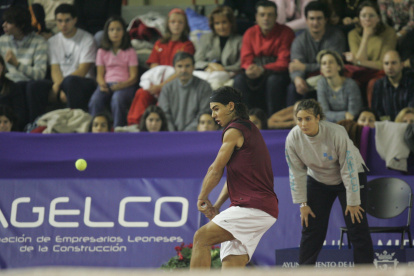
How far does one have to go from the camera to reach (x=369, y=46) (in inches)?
344

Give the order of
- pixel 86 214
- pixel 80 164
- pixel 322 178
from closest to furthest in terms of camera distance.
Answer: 1. pixel 322 178
2. pixel 86 214
3. pixel 80 164

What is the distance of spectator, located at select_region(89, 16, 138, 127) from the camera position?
880 cm

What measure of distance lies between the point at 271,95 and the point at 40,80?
3.12 meters

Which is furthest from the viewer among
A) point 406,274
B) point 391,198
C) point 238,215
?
point 391,198

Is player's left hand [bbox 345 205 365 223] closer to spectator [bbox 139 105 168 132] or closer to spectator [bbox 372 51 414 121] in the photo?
spectator [bbox 372 51 414 121]

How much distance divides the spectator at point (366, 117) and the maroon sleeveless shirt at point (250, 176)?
9.54 ft

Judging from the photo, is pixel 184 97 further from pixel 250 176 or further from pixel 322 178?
pixel 250 176

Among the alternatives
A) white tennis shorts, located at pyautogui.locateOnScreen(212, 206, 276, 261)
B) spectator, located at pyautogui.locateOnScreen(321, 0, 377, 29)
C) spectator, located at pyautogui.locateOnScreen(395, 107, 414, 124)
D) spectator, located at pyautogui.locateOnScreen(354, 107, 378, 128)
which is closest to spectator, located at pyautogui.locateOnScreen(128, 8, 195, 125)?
spectator, located at pyautogui.locateOnScreen(321, 0, 377, 29)

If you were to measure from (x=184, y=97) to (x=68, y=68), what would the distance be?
6.48ft

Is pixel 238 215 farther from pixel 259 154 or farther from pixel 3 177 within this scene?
pixel 3 177

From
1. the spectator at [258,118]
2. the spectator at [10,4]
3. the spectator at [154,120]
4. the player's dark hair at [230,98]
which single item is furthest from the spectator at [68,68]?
the player's dark hair at [230,98]

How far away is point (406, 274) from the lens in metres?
1.65

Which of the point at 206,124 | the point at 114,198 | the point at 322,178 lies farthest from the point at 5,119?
the point at 322,178

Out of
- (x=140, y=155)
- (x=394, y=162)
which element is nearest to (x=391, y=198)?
(x=394, y=162)
